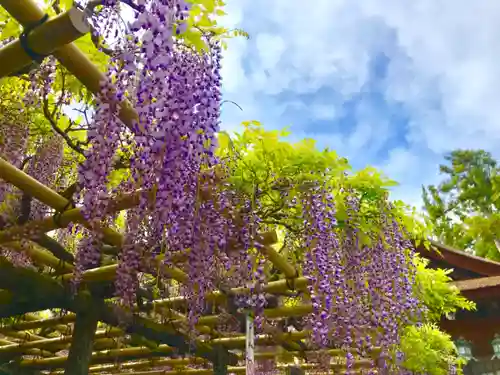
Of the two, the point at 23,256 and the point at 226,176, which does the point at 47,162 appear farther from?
the point at 226,176

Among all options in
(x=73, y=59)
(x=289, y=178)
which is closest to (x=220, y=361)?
(x=289, y=178)

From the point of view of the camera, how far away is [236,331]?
633 centimetres

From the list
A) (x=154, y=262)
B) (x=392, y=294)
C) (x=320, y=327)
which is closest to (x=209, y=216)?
(x=154, y=262)

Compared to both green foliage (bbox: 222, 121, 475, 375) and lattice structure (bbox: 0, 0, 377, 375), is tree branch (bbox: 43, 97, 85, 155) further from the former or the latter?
green foliage (bbox: 222, 121, 475, 375)

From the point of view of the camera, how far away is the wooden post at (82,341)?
4.81 m

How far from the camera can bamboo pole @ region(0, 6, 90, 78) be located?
216cm

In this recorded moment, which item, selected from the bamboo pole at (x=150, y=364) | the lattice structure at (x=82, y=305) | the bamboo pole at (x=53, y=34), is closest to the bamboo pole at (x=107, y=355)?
the lattice structure at (x=82, y=305)

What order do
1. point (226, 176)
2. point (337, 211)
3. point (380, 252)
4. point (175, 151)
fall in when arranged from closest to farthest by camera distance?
1. point (175, 151)
2. point (226, 176)
3. point (337, 211)
4. point (380, 252)

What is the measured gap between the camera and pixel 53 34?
222cm

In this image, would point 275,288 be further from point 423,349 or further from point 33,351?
point 33,351

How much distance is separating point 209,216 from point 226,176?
1.05 feet

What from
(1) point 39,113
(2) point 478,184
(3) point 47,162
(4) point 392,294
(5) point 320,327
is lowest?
(5) point 320,327

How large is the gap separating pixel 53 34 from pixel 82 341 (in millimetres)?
3492

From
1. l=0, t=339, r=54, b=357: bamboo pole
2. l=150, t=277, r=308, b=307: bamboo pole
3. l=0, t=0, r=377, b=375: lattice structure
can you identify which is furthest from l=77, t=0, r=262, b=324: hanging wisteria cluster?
l=0, t=339, r=54, b=357: bamboo pole
